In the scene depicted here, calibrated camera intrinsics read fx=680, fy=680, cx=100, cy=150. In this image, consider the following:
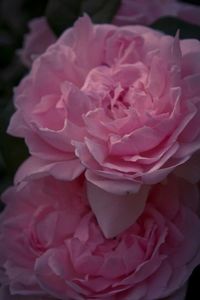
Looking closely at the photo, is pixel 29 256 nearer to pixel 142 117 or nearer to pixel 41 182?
pixel 41 182

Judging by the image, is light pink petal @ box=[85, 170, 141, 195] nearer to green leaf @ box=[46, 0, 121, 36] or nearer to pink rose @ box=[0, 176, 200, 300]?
pink rose @ box=[0, 176, 200, 300]

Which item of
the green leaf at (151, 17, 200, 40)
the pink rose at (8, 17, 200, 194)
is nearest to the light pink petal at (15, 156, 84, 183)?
the pink rose at (8, 17, 200, 194)

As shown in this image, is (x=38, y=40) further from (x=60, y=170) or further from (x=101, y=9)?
(x=60, y=170)

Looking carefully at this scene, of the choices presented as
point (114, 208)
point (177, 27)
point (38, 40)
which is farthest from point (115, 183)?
point (38, 40)

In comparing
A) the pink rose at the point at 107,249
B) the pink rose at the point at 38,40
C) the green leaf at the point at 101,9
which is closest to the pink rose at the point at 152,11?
the green leaf at the point at 101,9

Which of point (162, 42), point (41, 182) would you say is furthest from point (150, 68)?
point (41, 182)

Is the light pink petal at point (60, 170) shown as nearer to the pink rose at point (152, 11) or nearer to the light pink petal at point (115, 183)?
the light pink petal at point (115, 183)

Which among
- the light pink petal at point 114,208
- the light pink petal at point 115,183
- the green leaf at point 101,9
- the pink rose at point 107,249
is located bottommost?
the pink rose at point 107,249
